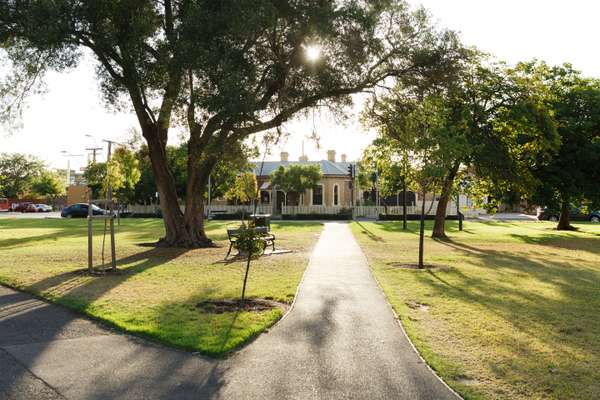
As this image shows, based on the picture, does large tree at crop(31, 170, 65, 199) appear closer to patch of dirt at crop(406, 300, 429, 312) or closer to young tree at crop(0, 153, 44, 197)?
young tree at crop(0, 153, 44, 197)

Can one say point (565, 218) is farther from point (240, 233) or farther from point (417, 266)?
point (240, 233)

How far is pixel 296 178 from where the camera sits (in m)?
50.9

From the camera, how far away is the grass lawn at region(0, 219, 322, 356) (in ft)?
23.1

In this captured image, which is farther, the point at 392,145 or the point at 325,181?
the point at 325,181

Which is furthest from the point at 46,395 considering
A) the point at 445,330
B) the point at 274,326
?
the point at 445,330

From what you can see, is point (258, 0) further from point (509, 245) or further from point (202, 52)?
point (509, 245)

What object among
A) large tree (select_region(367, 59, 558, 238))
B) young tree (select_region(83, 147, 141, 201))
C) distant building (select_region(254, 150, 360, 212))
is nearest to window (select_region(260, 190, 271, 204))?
distant building (select_region(254, 150, 360, 212))

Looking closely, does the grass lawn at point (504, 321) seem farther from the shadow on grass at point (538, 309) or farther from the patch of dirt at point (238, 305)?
the patch of dirt at point (238, 305)

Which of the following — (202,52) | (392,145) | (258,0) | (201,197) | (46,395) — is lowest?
(46,395)

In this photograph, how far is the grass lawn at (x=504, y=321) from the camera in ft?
17.4

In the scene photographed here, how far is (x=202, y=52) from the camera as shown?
13.3 m

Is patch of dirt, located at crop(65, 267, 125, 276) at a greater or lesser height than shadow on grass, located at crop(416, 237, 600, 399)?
greater

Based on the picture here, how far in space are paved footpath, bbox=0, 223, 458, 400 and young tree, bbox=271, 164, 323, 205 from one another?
4268 centimetres

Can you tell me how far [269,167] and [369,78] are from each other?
155 feet
